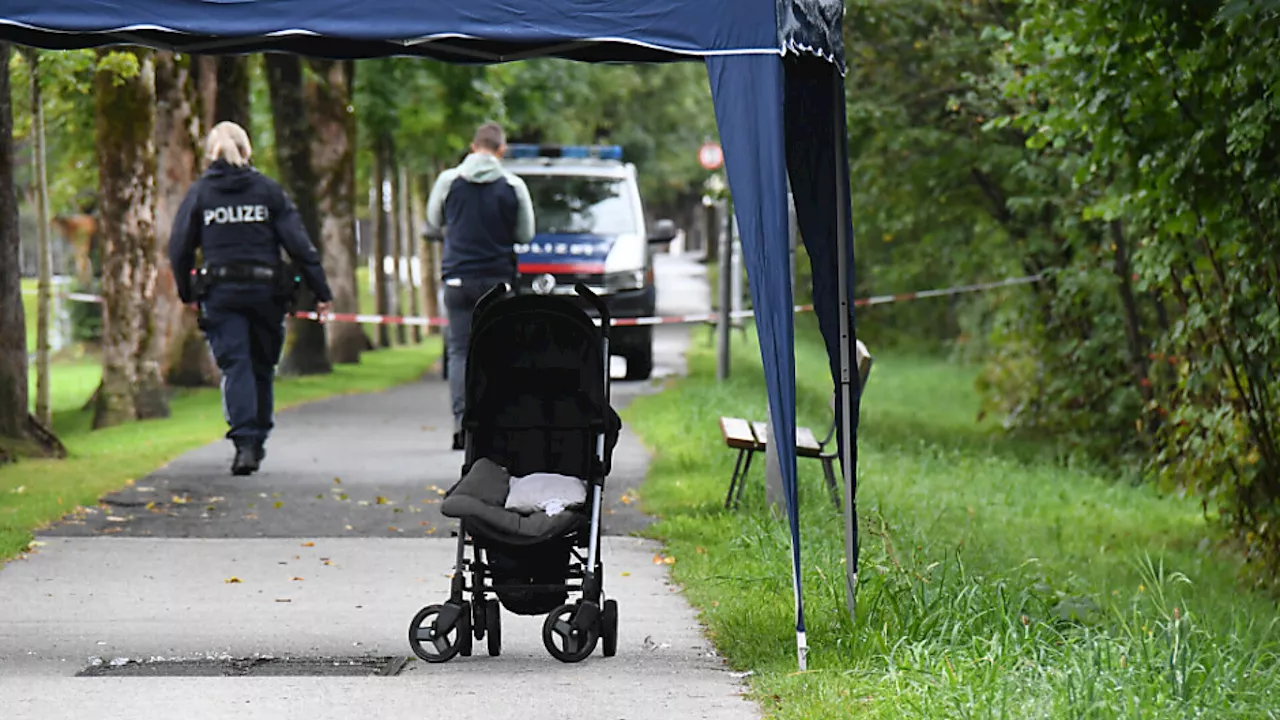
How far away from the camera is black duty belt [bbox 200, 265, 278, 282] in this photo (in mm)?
12703

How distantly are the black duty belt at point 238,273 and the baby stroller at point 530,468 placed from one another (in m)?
5.16

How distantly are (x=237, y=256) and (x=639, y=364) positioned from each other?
1278 cm

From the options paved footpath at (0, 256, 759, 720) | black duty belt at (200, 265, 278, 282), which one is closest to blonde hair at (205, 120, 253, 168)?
black duty belt at (200, 265, 278, 282)

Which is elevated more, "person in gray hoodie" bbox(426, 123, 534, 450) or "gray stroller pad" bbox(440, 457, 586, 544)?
"person in gray hoodie" bbox(426, 123, 534, 450)

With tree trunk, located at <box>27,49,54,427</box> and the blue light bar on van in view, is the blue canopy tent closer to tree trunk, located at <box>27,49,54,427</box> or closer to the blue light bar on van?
tree trunk, located at <box>27,49,54,427</box>

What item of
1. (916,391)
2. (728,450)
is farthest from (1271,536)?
(916,391)

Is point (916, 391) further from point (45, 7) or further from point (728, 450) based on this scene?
point (45, 7)

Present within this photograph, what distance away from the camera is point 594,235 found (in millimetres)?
23297

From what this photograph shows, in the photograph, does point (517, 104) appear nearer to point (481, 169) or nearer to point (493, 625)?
point (481, 169)

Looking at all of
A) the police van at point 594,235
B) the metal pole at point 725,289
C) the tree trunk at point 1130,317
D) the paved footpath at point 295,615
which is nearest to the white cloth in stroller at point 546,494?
the paved footpath at point 295,615

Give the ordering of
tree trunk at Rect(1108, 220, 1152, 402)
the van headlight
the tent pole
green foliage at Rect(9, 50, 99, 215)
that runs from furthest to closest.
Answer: the van headlight → tree trunk at Rect(1108, 220, 1152, 402) → green foliage at Rect(9, 50, 99, 215) → the tent pole

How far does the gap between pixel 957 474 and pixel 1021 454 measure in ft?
13.4

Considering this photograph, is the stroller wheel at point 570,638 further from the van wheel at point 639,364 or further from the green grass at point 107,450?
the van wheel at point 639,364

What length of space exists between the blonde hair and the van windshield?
10443 mm
